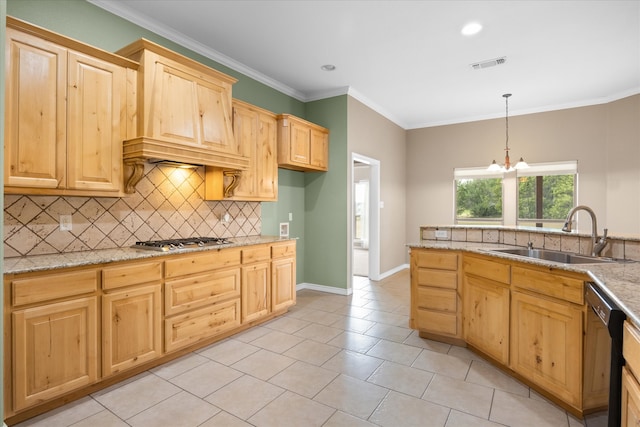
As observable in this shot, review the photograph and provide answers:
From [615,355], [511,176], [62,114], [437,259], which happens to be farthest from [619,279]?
[511,176]

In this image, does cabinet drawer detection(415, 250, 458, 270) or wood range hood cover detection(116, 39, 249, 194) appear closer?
wood range hood cover detection(116, 39, 249, 194)

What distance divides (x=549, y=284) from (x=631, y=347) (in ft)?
3.21

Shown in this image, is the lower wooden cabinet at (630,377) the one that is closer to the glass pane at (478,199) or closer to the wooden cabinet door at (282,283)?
the wooden cabinet door at (282,283)

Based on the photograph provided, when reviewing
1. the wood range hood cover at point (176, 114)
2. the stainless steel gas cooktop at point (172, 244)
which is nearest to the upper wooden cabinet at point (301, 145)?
the wood range hood cover at point (176, 114)

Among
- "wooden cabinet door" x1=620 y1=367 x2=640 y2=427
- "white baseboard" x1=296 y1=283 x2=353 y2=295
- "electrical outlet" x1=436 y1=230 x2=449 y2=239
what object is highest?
"electrical outlet" x1=436 y1=230 x2=449 y2=239

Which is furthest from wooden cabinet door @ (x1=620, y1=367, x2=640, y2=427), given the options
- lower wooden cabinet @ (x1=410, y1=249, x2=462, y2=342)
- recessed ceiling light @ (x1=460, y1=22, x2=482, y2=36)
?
recessed ceiling light @ (x1=460, y1=22, x2=482, y2=36)

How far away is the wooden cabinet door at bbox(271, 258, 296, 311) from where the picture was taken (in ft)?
12.3

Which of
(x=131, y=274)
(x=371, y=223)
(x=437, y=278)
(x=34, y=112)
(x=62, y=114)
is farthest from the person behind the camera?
(x=371, y=223)

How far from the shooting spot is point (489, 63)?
4.09m

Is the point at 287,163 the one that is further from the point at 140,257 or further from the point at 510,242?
the point at 510,242

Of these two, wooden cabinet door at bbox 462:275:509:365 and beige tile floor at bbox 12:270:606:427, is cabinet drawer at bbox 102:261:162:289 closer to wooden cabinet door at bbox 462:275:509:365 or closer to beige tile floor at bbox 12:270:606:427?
beige tile floor at bbox 12:270:606:427

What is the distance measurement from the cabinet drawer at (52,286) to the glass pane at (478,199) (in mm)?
6232

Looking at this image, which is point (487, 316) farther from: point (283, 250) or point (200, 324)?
point (200, 324)

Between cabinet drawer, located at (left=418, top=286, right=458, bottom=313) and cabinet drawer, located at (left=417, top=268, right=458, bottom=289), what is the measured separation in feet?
0.16
